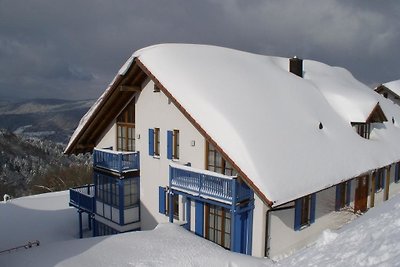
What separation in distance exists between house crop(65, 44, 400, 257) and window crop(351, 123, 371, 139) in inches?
2.4

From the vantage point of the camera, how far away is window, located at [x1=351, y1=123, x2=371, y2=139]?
20195 millimetres

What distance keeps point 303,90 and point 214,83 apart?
237 inches

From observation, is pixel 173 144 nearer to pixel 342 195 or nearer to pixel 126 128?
pixel 126 128

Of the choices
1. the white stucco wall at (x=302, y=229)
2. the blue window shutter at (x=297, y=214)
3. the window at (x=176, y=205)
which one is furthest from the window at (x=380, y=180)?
the window at (x=176, y=205)

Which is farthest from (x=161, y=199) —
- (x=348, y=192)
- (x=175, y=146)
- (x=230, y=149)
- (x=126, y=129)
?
(x=348, y=192)

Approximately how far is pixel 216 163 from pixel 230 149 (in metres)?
2.17

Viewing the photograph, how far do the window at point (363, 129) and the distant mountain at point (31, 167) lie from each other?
33628 mm

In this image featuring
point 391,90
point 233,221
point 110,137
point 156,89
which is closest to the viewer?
point 233,221

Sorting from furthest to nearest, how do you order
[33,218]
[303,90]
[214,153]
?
[33,218] < [303,90] < [214,153]

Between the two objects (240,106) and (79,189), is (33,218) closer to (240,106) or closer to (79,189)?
(79,189)

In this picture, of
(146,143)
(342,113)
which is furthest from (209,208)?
(342,113)

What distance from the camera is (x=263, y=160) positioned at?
42.7 feet

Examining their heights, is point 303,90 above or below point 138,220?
above

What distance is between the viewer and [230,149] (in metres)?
13.0
